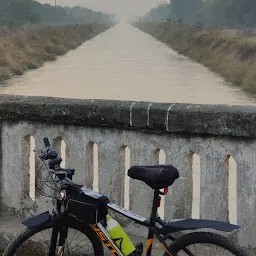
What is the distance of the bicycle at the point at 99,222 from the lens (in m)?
2.97

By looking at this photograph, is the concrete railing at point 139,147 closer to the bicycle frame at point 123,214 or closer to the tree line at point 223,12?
the bicycle frame at point 123,214

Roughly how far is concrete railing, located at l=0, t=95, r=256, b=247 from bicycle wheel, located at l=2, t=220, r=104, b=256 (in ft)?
1.80

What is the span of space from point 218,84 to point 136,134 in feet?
78.4

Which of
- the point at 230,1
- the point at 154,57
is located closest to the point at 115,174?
the point at 154,57

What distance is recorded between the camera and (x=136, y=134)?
3.96 metres

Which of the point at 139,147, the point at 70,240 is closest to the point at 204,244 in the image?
the point at 70,240

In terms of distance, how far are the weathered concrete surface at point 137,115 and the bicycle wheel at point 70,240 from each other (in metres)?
0.79

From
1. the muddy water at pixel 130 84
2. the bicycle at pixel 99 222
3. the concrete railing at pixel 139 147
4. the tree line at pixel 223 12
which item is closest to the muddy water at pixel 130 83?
the muddy water at pixel 130 84

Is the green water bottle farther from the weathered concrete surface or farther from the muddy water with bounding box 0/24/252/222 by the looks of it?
the muddy water with bounding box 0/24/252/222

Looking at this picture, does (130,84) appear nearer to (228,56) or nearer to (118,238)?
(228,56)

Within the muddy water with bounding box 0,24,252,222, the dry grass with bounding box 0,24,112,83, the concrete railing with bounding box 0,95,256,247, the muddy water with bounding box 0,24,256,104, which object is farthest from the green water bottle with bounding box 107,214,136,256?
the dry grass with bounding box 0,24,112,83

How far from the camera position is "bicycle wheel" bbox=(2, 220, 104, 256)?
3293 millimetres

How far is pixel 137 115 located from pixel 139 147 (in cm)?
20

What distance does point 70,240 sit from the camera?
135 inches
